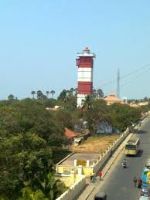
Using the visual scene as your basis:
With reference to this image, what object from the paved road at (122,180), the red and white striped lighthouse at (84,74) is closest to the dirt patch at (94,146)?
the paved road at (122,180)

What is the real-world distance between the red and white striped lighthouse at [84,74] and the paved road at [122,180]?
195ft

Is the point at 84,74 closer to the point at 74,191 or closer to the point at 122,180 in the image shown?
the point at 122,180

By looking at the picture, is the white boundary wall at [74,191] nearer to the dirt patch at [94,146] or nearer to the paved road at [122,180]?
the paved road at [122,180]

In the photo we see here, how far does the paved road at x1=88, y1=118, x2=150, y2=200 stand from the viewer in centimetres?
3956

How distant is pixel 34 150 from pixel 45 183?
827 cm

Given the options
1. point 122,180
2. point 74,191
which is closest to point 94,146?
point 122,180

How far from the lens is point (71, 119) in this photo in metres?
90.4

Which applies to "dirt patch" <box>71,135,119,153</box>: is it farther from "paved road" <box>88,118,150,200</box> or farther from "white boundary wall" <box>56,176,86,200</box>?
"white boundary wall" <box>56,176,86,200</box>

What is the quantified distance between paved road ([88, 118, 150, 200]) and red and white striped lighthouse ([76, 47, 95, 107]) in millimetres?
59477

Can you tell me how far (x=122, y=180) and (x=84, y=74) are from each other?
81745 mm

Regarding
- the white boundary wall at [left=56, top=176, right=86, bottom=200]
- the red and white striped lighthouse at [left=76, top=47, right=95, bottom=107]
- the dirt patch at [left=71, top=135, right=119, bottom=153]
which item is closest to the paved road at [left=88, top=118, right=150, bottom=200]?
the white boundary wall at [left=56, top=176, right=86, bottom=200]

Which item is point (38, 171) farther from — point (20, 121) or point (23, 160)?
point (20, 121)

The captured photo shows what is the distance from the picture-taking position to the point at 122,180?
45.3 m

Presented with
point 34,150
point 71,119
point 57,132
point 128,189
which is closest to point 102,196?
point 128,189
